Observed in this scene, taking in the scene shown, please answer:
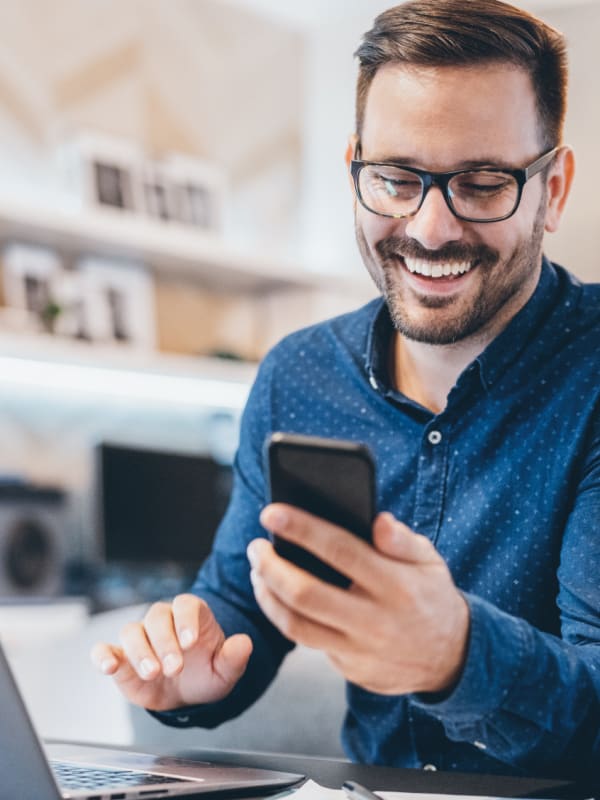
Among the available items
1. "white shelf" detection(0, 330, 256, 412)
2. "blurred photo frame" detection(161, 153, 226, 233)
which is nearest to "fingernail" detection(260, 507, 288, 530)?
"white shelf" detection(0, 330, 256, 412)

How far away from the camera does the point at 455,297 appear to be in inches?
45.6

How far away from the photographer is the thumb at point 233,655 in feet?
3.39

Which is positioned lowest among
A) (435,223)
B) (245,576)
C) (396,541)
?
(245,576)

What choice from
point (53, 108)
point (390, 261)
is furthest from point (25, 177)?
point (390, 261)

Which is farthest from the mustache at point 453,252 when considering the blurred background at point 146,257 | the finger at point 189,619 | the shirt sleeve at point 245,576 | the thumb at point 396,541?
the blurred background at point 146,257

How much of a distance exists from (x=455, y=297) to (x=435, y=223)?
3.9 inches

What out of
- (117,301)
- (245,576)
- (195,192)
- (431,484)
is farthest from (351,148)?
(195,192)

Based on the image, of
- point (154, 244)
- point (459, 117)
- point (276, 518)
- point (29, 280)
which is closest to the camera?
point (276, 518)

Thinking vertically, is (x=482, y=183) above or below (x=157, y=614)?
above

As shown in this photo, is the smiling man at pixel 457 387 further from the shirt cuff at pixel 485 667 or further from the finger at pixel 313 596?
the finger at pixel 313 596

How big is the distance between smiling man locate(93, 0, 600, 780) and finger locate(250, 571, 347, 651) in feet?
0.90

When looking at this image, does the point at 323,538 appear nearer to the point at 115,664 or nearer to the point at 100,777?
the point at 100,777

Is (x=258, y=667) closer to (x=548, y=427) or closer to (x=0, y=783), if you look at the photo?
(x=548, y=427)

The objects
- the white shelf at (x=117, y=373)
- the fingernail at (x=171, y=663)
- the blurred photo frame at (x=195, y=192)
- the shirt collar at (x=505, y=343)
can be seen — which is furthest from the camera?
the blurred photo frame at (x=195, y=192)
